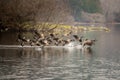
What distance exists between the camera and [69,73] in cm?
3938

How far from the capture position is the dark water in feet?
124

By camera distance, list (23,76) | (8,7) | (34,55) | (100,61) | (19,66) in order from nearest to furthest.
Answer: (23,76) → (19,66) → (100,61) → (34,55) → (8,7)

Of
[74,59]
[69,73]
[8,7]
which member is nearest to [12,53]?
[74,59]

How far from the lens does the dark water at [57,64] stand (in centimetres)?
3783

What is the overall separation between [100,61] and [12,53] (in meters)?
10.4

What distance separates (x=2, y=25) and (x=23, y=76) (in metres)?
47.9

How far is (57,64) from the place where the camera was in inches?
1759

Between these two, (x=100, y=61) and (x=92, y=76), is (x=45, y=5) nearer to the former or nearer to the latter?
(x=100, y=61)

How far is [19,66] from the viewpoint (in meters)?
42.5

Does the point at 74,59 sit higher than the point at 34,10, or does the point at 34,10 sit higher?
the point at 34,10

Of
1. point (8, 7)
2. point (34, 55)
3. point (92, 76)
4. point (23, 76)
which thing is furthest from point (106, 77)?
point (8, 7)

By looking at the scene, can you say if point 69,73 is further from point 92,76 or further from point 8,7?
point 8,7

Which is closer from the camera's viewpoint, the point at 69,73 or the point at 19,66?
the point at 69,73

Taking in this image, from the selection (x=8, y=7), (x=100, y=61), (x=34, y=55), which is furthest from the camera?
(x=8, y=7)
